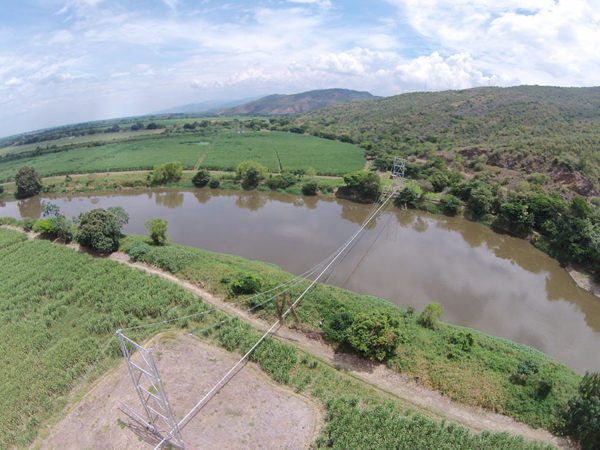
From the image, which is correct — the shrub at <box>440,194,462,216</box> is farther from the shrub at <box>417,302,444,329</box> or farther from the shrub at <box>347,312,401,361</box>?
the shrub at <box>347,312,401,361</box>

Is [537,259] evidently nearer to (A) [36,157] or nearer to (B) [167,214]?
(B) [167,214]

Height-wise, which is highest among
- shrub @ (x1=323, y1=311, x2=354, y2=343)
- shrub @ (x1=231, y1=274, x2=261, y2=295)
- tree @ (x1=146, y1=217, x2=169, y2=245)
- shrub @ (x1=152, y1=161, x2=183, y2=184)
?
shrub @ (x1=152, y1=161, x2=183, y2=184)

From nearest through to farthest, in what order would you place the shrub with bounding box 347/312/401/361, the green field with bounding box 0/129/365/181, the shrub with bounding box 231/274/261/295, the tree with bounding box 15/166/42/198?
the shrub with bounding box 347/312/401/361, the shrub with bounding box 231/274/261/295, the tree with bounding box 15/166/42/198, the green field with bounding box 0/129/365/181

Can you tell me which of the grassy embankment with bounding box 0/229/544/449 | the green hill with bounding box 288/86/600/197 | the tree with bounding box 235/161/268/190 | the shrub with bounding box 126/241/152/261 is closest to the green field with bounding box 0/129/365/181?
the tree with bounding box 235/161/268/190

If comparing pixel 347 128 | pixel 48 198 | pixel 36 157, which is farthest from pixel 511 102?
pixel 36 157

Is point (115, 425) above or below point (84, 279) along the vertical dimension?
below

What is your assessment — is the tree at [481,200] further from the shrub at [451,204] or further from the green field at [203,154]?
the green field at [203,154]

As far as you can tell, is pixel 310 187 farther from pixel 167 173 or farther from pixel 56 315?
pixel 56 315

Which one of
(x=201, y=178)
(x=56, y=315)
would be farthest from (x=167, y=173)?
(x=56, y=315)
